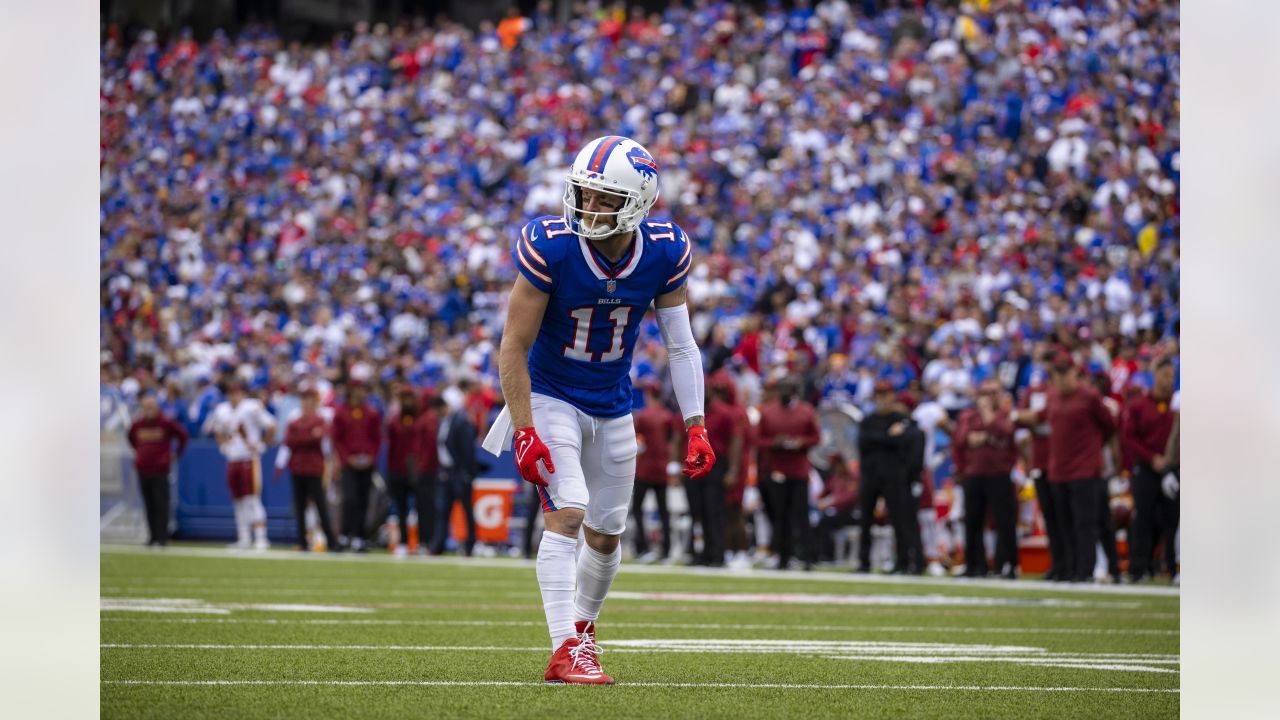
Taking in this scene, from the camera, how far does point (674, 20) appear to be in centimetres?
2891

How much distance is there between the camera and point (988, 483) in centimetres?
1495

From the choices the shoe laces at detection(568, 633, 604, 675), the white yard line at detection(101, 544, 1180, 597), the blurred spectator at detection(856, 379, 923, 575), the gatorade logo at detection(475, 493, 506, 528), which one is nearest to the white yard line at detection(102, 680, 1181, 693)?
the shoe laces at detection(568, 633, 604, 675)

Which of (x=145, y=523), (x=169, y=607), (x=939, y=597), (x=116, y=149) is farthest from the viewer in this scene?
(x=116, y=149)

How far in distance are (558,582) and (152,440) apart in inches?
533

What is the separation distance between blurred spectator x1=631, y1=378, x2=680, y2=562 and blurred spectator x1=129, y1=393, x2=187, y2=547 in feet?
17.0

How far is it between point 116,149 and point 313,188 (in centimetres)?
471

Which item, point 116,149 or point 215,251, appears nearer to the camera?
point 215,251

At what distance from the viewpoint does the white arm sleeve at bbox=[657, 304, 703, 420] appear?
21.8 feet

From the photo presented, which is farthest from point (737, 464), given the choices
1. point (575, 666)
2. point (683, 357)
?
point (575, 666)

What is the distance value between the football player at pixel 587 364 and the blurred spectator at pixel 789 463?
9.57m

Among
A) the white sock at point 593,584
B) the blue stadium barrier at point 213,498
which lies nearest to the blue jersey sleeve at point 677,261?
the white sock at point 593,584
